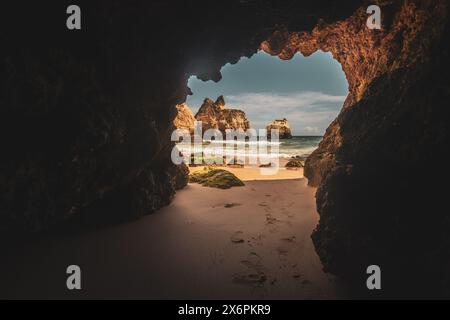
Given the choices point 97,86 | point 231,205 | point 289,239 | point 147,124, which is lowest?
point 289,239

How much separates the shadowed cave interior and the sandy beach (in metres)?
0.60

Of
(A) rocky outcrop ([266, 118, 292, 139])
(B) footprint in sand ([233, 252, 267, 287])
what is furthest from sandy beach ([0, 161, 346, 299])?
(A) rocky outcrop ([266, 118, 292, 139])

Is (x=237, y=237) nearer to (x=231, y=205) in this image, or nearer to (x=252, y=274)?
(x=252, y=274)

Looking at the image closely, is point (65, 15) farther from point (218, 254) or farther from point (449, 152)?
point (449, 152)

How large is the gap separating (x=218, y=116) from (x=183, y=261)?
83514mm

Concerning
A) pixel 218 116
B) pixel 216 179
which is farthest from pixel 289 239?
pixel 218 116

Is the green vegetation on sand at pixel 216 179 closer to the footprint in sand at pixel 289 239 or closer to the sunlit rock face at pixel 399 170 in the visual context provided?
the footprint in sand at pixel 289 239

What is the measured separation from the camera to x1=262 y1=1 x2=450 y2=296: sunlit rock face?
382 centimetres

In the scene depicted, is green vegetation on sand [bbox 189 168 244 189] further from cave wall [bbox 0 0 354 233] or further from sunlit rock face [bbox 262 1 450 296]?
sunlit rock face [bbox 262 1 450 296]

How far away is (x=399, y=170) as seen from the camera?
13.8ft

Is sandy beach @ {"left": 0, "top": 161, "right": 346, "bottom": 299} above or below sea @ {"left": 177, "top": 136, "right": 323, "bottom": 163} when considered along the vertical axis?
below

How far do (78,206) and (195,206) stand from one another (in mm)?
4123

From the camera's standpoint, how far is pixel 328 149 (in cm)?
1273

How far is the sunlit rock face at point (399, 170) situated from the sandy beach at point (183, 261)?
2.86 feet
